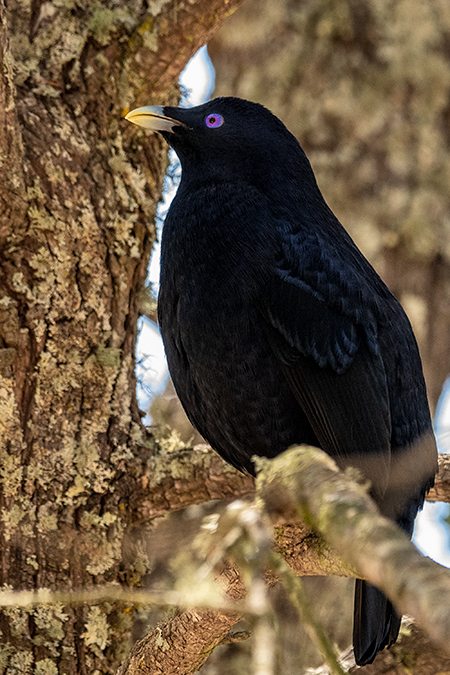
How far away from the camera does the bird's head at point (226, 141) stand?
3.07 meters

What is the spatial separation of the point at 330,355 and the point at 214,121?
1153 mm

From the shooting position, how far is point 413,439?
2822mm

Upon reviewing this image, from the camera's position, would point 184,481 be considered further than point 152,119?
No

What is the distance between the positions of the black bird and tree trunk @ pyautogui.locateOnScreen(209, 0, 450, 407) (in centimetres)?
272

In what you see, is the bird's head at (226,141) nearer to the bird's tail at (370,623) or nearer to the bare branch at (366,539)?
the bird's tail at (370,623)

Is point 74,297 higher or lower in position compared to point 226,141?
lower

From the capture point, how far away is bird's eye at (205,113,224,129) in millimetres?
3156

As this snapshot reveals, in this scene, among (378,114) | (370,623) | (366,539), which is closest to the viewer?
(366,539)

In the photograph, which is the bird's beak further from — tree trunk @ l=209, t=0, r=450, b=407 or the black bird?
tree trunk @ l=209, t=0, r=450, b=407

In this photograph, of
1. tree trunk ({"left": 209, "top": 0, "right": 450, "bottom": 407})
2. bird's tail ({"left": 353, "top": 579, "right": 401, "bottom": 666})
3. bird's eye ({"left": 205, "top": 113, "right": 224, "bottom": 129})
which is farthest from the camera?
tree trunk ({"left": 209, "top": 0, "right": 450, "bottom": 407})

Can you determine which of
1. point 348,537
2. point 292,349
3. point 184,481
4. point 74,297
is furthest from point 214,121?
point 348,537

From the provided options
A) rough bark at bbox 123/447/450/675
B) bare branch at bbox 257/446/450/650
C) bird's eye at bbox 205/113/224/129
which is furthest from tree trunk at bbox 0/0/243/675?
bare branch at bbox 257/446/450/650

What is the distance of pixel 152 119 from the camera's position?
3.08 metres

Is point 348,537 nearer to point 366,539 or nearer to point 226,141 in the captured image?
point 366,539
